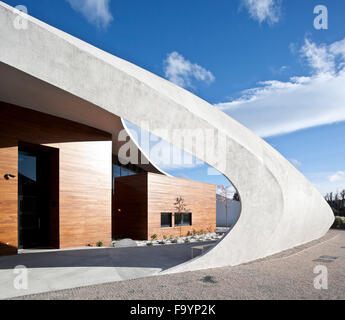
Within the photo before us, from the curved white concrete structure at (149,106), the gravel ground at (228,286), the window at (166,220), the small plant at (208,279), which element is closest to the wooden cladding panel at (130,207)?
the window at (166,220)

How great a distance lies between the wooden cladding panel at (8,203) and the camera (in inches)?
348

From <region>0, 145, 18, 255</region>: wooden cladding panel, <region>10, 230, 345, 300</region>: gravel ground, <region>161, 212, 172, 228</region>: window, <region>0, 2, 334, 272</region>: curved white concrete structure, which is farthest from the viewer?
<region>161, 212, 172, 228</region>: window

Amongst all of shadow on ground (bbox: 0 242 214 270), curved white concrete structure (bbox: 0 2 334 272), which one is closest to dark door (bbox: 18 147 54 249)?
shadow on ground (bbox: 0 242 214 270)

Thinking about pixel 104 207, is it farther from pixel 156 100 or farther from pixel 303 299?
pixel 303 299

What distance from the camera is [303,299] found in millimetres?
4629

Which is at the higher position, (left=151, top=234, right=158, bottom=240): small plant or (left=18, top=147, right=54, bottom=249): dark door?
(left=18, top=147, right=54, bottom=249): dark door

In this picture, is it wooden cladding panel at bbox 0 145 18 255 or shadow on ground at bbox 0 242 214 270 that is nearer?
shadow on ground at bbox 0 242 214 270

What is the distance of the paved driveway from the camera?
5.38m

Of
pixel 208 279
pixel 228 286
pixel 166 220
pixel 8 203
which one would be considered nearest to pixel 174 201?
pixel 166 220

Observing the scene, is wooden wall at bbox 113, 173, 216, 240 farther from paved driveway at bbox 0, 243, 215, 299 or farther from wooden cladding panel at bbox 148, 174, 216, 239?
paved driveway at bbox 0, 243, 215, 299

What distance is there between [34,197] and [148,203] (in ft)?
23.6

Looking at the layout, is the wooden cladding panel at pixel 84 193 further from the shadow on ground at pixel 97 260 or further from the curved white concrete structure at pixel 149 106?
the curved white concrete structure at pixel 149 106

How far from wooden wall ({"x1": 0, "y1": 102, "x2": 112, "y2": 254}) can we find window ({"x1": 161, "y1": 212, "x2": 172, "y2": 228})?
602 cm

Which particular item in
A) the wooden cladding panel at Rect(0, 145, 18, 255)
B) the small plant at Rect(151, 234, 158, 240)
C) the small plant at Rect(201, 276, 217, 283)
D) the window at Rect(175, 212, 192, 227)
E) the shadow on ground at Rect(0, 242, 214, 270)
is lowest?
the small plant at Rect(151, 234, 158, 240)
